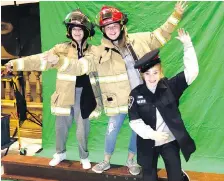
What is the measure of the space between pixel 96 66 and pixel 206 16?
5.01ft

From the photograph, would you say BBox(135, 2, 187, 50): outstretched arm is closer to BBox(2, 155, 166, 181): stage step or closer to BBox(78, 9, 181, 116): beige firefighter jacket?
BBox(78, 9, 181, 116): beige firefighter jacket

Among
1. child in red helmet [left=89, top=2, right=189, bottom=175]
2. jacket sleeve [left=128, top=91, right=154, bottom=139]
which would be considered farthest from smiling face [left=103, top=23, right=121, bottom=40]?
jacket sleeve [left=128, top=91, right=154, bottom=139]

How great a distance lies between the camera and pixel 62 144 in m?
3.89

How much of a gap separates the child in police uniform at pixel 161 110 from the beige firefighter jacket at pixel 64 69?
2.26 feet

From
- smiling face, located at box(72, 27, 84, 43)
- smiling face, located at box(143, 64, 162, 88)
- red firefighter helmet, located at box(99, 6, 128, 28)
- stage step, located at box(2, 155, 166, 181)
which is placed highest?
red firefighter helmet, located at box(99, 6, 128, 28)

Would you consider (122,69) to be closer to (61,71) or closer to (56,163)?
(61,71)

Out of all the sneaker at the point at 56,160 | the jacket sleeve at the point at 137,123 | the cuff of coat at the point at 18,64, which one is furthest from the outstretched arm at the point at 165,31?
the sneaker at the point at 56,160

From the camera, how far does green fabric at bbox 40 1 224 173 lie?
4078mm

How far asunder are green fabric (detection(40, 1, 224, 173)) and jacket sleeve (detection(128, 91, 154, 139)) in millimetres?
1428

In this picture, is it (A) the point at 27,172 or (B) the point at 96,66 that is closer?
(B) the point at 96,66

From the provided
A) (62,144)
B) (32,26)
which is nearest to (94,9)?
(62,144)

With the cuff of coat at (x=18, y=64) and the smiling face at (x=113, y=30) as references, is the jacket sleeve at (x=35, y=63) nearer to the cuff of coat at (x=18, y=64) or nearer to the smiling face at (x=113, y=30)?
the cuff of coat at (x=18, y=64)

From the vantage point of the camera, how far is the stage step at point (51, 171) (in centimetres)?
373

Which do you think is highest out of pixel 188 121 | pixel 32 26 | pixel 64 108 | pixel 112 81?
pixel 32 26
